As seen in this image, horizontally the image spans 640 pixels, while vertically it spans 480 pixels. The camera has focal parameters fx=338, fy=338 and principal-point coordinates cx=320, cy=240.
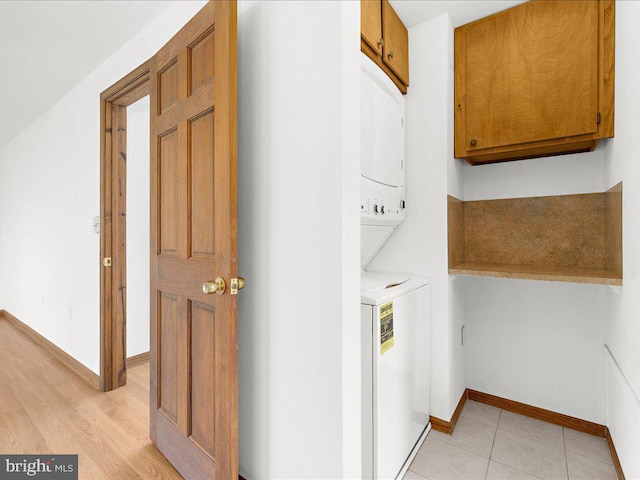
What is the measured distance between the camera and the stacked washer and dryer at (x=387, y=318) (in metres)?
1.35

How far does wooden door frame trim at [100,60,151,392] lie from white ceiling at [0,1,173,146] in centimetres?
32

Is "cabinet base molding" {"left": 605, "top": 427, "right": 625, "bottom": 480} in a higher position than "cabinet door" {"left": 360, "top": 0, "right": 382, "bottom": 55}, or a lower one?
lower

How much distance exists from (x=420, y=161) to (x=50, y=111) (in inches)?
134

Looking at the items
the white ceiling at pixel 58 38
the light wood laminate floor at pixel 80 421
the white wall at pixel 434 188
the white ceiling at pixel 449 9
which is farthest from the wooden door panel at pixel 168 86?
the light wood laminate floor at pixel 80 421

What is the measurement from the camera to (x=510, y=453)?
5.77 ft

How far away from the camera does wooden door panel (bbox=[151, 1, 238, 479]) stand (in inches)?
47.3

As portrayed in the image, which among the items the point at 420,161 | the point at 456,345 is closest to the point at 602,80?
the point at 420,161

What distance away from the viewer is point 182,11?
1.71 m

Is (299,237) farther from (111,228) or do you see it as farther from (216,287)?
(111,228)

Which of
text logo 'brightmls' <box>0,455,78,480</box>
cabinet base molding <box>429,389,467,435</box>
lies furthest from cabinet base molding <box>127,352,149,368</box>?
cabinet base molding <box>429,389,467,435</box>

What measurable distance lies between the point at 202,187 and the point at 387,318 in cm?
93

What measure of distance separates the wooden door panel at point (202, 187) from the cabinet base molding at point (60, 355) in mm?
1739

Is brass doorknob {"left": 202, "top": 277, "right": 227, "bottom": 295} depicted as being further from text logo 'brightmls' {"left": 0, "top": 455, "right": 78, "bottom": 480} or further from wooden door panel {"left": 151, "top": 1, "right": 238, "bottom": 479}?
text logo 'brightmls' {"left": 0, "top": 455, "right": 78, "bottom": 480}

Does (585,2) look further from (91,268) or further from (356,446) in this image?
(91,268)
